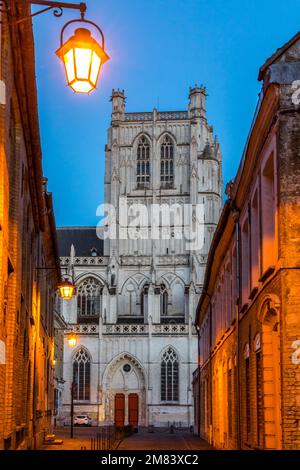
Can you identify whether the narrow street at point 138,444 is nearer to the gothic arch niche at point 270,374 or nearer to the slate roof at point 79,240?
the gothic arch niche at point 270,374

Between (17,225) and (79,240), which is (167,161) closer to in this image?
(79,240)

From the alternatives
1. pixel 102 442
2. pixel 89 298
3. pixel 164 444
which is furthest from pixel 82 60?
pixel 89 298

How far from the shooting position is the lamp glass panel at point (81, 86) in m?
8.08

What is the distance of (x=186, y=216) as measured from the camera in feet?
282

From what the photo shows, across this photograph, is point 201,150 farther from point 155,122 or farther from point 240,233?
point 240,233

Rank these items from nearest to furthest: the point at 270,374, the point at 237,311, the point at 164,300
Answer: the point at 270,374 < the point at 237,311 < the point at 164,300

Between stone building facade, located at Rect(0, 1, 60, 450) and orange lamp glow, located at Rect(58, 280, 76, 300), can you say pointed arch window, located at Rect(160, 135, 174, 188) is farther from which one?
stone building facade, located at Rect(0, 1, 60, 450)

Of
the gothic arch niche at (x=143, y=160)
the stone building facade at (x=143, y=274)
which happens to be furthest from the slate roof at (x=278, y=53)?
the gothic arch niche at (x=143, y=160)

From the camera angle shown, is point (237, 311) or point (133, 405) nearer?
point (237, 311)

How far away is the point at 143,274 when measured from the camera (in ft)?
277

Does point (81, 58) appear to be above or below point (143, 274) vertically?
below

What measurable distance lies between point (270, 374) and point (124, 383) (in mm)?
64161

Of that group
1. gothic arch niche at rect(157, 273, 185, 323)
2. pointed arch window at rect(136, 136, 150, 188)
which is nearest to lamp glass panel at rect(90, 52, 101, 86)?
gothic arch niche at rect(157, 273, 185, 323)
